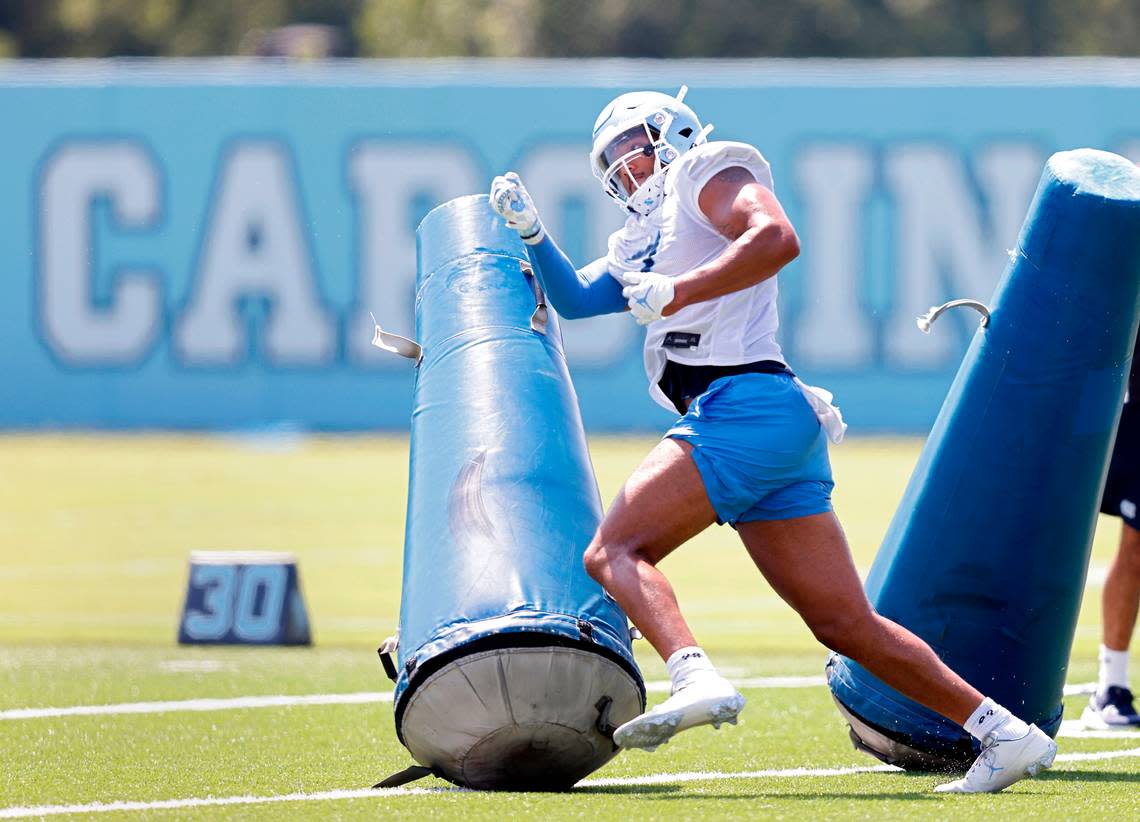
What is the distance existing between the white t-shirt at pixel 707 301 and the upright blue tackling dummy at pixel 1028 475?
2.52ft

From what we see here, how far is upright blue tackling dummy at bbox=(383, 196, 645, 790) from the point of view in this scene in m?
4.91

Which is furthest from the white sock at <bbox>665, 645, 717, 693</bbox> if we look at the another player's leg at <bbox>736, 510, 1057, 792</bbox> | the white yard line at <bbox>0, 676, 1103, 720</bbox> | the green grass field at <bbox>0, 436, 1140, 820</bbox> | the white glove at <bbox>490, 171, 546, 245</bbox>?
the white yard line at <bbox>0, 676, 1103, 720</bbox>

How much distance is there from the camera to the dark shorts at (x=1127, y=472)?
6.71 m

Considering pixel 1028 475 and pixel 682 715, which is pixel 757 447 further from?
pixel 1028 475

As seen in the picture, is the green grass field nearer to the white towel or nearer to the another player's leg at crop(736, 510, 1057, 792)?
the another player's leg at crop(736, 510, 1057, 792)

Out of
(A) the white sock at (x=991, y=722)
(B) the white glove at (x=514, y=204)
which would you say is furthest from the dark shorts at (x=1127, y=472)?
(B) the white glove at (x=514, y=204)

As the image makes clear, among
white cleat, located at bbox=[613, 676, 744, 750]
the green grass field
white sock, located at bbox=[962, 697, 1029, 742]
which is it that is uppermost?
white cleat, located at bbox=[613, 676, 744, 750]

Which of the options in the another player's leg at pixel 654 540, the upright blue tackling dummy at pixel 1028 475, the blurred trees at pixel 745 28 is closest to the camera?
the another player's leg at pixel 654 540

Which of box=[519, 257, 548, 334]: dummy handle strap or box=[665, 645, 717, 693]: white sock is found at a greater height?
box=[519, 257, 548, 334]: dummy handle strap

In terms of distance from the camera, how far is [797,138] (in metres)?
19.9

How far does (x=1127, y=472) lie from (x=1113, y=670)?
0.66m

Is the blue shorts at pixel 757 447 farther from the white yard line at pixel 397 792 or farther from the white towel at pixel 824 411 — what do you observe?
the white yard line at pixel 397 792

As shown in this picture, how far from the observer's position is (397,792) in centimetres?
505

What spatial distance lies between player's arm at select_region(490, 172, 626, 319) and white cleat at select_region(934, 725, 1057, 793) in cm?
148
